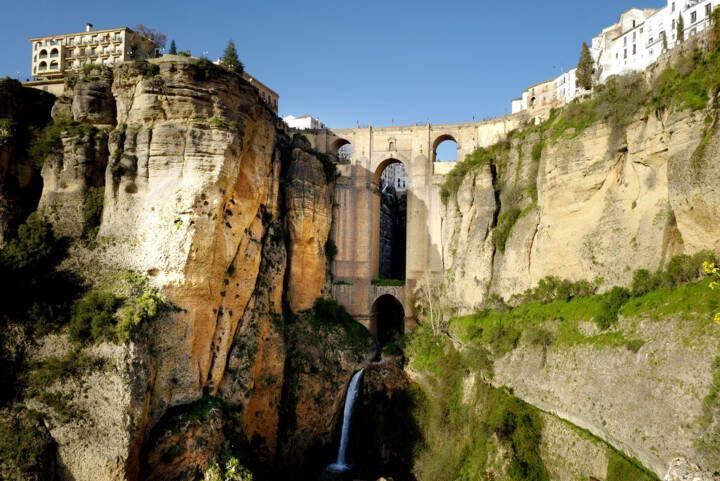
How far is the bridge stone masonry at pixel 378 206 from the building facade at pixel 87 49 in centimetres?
1780

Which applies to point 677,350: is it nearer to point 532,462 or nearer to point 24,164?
point 532,462

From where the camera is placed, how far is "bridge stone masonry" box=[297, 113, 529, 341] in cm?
3334

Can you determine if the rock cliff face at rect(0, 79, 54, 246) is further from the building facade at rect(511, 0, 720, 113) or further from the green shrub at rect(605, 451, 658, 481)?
the building facade at rect(511, 0, 720, 113)

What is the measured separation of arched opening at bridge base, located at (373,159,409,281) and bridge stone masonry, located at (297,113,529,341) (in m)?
0.21

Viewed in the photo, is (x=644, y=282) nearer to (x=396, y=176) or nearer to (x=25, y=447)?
(x=25, y=447)

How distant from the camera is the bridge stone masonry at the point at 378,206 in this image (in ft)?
109

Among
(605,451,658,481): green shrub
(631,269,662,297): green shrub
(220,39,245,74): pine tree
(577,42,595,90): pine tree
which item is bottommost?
(605,451,658,481): green shrub

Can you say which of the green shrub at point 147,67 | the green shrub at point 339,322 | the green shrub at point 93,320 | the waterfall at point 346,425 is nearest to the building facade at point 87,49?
the green shrub at point 147,67

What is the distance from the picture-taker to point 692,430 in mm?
13023

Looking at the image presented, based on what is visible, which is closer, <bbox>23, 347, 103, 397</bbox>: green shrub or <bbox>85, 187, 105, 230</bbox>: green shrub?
<bbox>23, 347, 103, 397</bbox>: green shrub

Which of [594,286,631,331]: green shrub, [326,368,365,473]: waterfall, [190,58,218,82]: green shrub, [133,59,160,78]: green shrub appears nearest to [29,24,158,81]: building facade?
[133,59,160,78]: green shrub

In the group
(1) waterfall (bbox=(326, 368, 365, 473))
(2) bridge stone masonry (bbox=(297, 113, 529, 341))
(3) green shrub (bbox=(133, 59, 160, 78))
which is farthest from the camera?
(2) bridge stone masonry (bbox=(297, 113, 529, 341))

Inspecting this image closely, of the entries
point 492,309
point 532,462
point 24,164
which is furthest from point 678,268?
point 24,164

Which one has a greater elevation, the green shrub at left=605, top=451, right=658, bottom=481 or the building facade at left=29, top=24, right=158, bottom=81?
the building facade at left=29, top=24, right=158, bottom=81
